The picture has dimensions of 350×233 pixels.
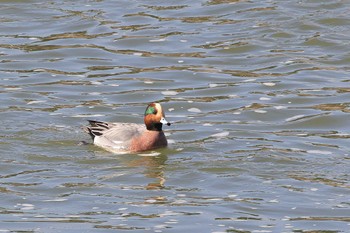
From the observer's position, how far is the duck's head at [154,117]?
15.0 meters

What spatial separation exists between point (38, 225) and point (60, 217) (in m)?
0.35

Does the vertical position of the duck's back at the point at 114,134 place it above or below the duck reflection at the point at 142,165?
above

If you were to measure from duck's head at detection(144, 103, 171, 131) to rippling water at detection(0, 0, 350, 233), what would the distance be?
0.36 metres

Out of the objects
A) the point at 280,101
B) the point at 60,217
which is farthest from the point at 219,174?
the point at 280,101

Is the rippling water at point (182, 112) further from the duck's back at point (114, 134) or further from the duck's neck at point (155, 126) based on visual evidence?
the duck's neck at point (155, 126)

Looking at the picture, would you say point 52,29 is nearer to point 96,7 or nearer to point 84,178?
point 96,7

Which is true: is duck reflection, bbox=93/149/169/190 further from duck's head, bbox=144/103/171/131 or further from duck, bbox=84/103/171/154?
duck's head, bbox=144/103/171/131

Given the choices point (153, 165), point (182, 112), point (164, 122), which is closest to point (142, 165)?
point (153, 165)

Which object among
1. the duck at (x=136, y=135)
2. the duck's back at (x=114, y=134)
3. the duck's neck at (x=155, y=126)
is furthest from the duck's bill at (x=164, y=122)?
the duck's back at (x=114, y=134)

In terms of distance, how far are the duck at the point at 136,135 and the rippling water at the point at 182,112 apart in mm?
140

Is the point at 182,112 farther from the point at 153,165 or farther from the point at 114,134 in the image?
the point at 153,165

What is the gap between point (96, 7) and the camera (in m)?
22.8

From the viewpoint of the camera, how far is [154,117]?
1505 cm

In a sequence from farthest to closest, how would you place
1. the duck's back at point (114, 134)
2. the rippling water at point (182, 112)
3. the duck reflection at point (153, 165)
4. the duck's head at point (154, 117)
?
the duck's back at point (114, 134) → the duck's head at point (154, 117) → the duck reflection at point (153, 165) → the rippling water at point (182, 112)
